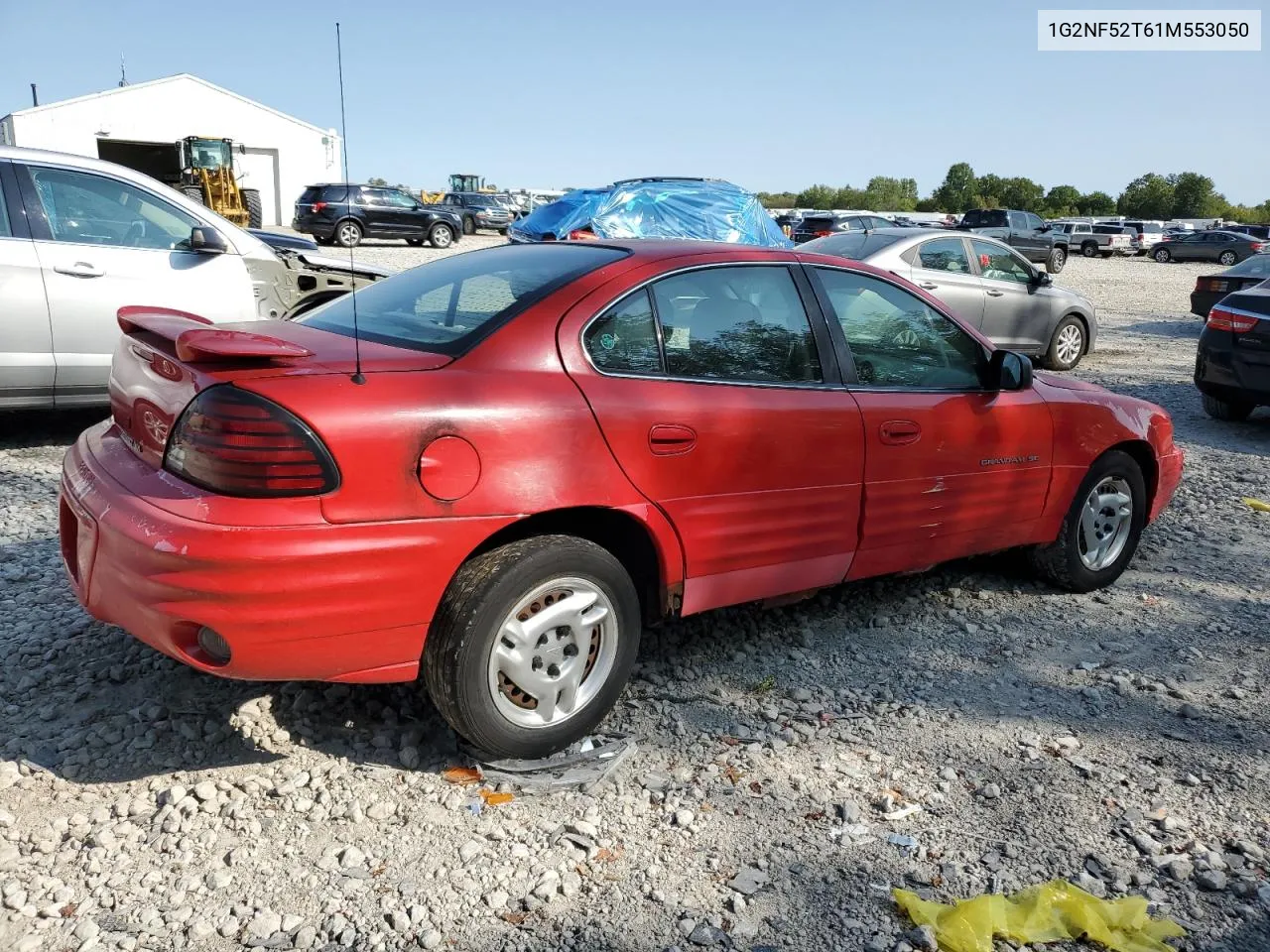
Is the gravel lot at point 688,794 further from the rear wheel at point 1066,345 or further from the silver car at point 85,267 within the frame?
the rear wheel at point 1066,345

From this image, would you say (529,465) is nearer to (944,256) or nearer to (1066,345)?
(944,256)

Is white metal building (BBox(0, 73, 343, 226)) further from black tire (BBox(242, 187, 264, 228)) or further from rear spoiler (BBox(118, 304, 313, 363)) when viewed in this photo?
rear spoiler (BBox(118, 304, 313, 363))

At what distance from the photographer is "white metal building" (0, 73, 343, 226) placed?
3984 cm

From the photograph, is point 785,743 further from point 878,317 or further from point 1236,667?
point 1236,667

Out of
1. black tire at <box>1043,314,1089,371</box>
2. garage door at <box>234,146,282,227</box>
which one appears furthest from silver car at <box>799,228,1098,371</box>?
garage door at <box>234,146,282,227</box>

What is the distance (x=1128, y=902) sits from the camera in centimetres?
256

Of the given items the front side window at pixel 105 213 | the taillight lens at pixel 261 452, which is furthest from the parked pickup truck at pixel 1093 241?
the taillight lens at pixel 261 452

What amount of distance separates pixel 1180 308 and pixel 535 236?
505 inches

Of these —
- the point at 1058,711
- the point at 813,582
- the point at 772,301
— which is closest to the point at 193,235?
the point at 772,301

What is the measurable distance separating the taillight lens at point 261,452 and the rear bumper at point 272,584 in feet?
0.35

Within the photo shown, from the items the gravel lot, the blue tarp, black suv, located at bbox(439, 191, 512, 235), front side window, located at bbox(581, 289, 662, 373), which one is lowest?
the gravel lot

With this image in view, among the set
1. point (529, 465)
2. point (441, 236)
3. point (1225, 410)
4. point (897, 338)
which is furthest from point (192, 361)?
point (441, 236)

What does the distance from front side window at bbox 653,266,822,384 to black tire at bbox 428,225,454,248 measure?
29465mm

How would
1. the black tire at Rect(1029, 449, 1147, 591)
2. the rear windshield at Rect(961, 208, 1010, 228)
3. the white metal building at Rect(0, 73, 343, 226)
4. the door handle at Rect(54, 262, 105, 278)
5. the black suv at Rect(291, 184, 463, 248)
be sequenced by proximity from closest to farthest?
the black tire at Rect(1029, 449, 1147, 591) < the door handle at Rect(54, 262, 105, 278) < the black suv at Rect(291, 184, 463, 248) < the rear windshield at Rect(961, 208, 1010, 228) < the white metal building at Rect(0, 73, 343, 226)
